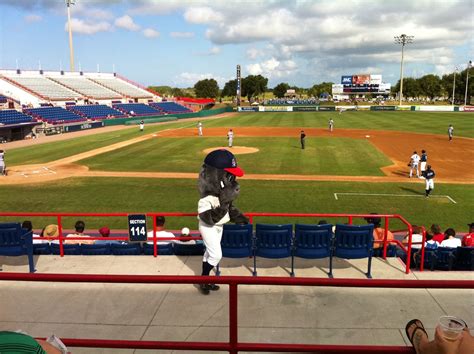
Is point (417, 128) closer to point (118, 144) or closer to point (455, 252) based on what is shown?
point (118, 144)

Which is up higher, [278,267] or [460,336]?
[460,336]

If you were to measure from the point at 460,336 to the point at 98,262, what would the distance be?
7.17 meters

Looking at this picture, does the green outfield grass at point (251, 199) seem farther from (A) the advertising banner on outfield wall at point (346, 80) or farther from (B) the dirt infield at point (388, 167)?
(A) the advertising banner on outfield wall at point (346, 80)

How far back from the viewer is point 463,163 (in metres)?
25.9

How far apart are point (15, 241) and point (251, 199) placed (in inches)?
434

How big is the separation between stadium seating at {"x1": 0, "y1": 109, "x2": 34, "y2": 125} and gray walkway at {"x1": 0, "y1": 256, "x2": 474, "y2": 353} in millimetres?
40960

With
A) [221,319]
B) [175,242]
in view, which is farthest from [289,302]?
[175,242]

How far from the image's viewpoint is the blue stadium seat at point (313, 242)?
775 cm

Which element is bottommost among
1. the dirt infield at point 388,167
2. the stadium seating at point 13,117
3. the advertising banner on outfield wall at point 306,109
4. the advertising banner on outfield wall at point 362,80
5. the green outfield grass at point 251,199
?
the green outfield grass at point 251,199

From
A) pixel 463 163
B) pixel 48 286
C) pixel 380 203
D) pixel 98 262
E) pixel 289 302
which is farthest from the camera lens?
pixel 463 163

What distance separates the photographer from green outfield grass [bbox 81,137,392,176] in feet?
80.5

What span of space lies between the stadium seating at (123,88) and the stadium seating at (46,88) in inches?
502

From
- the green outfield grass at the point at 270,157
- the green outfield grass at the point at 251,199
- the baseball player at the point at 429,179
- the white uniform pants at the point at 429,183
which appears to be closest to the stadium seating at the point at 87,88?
the green outfield grass at the point at 270,157

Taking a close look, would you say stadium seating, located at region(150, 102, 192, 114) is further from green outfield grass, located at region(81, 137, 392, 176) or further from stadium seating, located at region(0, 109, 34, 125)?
green outfield grass, located at region(81, 137, 392, 176)
